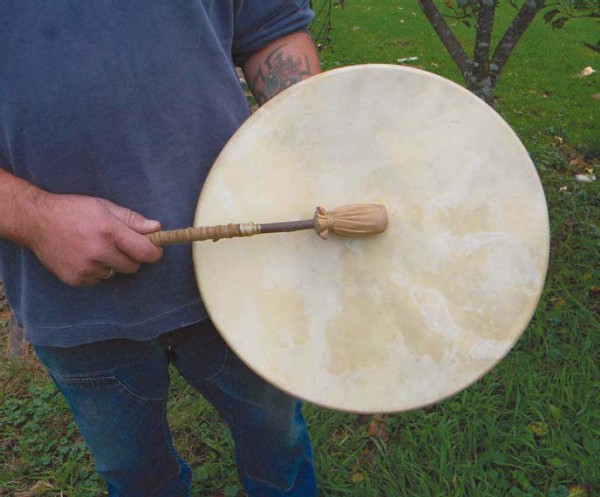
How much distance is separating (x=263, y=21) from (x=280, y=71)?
12cm

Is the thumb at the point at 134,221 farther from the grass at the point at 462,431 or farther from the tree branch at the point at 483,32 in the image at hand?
the tree branch at the point at 483,32

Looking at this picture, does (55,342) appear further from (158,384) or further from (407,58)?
(407,58)

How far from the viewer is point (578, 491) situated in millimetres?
2160

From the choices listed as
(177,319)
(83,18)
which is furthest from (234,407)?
(83,18)

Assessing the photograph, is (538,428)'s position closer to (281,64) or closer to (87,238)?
Result: (281,64)

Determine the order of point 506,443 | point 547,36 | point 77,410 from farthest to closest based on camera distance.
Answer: point 547,36
point 506,443
point 77,410

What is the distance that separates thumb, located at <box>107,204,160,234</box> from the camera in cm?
119

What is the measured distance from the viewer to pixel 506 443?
235 cm

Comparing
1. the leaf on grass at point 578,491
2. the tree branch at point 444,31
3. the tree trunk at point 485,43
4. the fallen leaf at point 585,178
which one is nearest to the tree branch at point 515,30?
the tree trunk at point 485,43

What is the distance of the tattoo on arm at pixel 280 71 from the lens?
153 centimetres

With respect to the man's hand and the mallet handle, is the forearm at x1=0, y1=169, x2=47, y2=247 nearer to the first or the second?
the man's hand

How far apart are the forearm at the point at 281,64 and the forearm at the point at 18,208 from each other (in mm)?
618

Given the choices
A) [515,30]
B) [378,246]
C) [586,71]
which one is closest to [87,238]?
[378,246]

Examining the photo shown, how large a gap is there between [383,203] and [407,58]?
6.95 m
